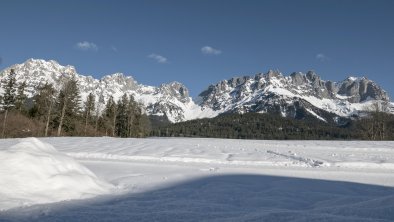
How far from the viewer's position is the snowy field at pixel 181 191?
6.39 m

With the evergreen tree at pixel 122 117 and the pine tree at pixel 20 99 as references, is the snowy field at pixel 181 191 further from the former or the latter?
the evergreen tree at pixel 122 117

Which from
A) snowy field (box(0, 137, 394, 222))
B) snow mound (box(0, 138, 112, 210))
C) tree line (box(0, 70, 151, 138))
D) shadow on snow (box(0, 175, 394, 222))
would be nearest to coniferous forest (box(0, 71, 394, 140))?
tree line (box(0, 70, 151, 138))

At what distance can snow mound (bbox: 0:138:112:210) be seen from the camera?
24.4 ft

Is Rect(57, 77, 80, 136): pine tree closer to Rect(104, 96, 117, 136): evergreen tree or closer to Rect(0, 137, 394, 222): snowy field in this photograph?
Rect(104, 96, 117, 136): evergreen tree

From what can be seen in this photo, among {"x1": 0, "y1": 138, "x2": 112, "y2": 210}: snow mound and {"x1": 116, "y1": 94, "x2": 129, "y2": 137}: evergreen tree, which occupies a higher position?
{"x1": 116, "y1": 94, "x2": 129, "y2": 137}: evergreen tree

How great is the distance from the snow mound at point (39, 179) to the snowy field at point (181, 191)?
0.02 meters

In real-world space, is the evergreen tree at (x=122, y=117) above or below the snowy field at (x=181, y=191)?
above

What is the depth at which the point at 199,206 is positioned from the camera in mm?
7227

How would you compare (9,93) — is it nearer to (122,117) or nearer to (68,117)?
(68,117)

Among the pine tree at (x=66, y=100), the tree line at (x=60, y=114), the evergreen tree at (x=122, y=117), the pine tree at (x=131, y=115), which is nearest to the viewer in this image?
the tree line at (x=60, y=114)

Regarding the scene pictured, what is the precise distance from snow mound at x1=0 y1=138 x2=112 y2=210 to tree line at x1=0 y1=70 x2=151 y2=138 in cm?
3996

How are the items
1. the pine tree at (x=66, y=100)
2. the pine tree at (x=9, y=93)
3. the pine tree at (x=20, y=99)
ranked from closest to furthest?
the pine tree at (x=66, y=100) < the pine tree at (x=9, y=93) < the pine tree at (x=20, y=99)

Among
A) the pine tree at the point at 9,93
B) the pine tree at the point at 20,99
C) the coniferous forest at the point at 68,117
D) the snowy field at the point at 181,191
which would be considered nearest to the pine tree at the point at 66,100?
the coniferous forest at the point at 68,117

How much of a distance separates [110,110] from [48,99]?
22515 mm
